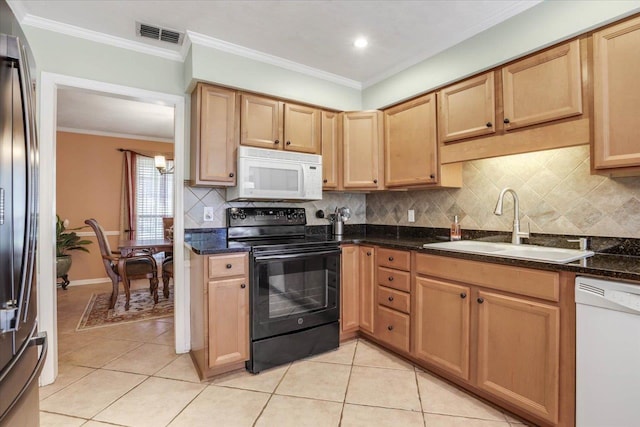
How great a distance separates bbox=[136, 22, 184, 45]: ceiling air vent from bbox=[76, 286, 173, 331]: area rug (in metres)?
2.78

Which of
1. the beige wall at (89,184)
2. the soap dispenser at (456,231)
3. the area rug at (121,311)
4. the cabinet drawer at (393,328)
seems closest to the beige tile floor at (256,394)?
the cabinet drawer at (393,328)

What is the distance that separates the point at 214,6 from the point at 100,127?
13.4 ft

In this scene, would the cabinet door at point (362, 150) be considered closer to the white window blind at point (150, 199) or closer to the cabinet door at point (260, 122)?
the cabinet door at point (260, 122)

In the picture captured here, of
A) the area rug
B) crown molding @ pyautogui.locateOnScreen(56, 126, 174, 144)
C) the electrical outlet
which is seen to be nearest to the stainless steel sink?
the electrical outlet

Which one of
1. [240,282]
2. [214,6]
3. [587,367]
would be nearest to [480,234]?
[587,367]

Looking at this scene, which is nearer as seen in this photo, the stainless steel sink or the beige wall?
the stainless steel sink

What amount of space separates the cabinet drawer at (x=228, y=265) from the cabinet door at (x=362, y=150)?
1.28 meters

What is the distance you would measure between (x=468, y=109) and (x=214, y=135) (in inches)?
74.9

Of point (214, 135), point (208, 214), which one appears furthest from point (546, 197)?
point (208, 214)

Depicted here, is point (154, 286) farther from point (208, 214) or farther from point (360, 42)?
point (360, 42)

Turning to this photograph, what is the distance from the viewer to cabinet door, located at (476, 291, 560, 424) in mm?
1574

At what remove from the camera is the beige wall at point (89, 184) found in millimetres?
5039

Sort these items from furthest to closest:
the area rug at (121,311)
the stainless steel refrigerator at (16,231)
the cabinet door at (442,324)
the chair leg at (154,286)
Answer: the chair leg at (154,286) → the area rug at (121,311) → the cabinet door at (442,324) → the stainless steel refrigerator at (16,231)

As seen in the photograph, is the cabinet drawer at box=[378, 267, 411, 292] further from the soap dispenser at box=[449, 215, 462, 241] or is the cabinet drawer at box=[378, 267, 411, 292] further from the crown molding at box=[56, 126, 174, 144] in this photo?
the crown molding at box=[56, 126, 174, 144]
